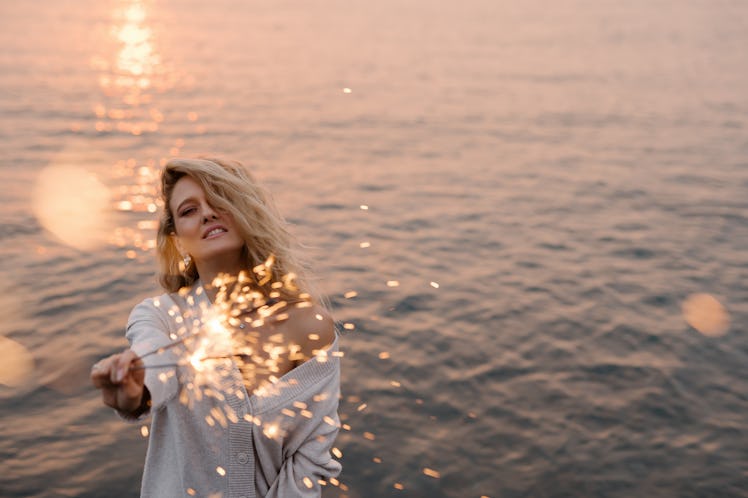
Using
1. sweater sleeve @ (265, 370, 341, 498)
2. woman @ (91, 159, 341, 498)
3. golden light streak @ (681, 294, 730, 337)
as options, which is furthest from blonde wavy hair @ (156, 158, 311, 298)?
golden light streak @ (681, 294, 730, 337)

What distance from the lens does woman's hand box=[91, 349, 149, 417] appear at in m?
3.10

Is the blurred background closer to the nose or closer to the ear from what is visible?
the ear

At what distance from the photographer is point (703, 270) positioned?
13.2m

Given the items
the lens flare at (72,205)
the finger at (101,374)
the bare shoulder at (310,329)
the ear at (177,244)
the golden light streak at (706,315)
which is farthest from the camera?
the lens flare at (72,205)

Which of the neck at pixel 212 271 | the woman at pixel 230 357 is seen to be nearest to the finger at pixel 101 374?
the woman at pixel 230 357

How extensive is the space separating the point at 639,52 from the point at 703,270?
22.1 m

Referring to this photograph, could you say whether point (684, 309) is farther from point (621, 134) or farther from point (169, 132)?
point (169, 132)

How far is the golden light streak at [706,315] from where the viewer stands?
36.4 ft

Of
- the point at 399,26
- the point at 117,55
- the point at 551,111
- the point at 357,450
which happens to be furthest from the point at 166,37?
the point at 357,450

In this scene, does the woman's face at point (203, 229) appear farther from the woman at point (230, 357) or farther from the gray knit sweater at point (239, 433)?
the gray knit sweater at point (239, 433)

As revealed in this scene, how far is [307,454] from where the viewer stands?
3.66 metres

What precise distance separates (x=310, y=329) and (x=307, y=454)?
0.58m

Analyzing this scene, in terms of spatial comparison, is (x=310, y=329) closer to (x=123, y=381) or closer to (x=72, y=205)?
(x=123, y=381)

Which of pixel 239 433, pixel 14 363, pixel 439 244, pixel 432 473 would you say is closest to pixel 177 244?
pixel 239 433
